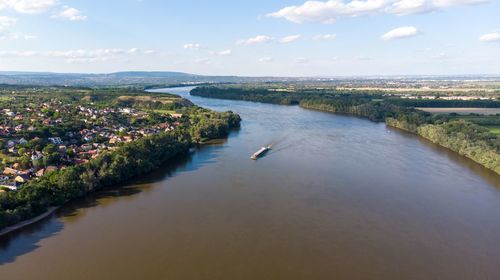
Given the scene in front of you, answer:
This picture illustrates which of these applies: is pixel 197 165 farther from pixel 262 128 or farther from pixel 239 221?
pixel 262 128

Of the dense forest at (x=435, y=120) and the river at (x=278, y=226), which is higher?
the dense forest at (x=435, y=120)

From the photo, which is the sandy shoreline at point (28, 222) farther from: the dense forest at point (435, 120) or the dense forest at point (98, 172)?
the dense forest at point (435, 120)

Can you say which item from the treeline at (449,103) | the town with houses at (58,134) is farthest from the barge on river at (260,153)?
the treeline at (449,103)

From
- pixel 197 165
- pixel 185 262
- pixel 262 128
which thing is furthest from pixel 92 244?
pixel 262 128

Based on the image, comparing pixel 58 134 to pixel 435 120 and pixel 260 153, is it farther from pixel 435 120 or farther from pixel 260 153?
pixel 435 120

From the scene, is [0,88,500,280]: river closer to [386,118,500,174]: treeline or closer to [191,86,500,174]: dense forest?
[386,118,500,174]: treeline

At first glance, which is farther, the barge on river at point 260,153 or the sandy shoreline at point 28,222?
the barge on river at point 260,153
